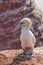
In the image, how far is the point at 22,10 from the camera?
15.5 m

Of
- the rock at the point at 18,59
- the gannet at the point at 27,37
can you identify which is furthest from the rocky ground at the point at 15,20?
the gannet at the point at 27,37

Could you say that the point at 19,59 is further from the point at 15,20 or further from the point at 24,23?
the point at 15,20

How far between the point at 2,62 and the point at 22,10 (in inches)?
404

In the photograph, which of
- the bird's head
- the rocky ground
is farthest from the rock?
the rocky ground

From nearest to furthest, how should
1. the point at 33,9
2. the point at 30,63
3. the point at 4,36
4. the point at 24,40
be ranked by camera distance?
the point at 30,63, the point at 24,40, the point at 4,36, the point at 33,9

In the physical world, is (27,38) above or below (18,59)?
above

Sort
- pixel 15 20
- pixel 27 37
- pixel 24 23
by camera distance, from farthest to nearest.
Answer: pixel 15 20
pixel 24 23
pixel 27 37

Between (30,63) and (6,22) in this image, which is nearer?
(30,63)

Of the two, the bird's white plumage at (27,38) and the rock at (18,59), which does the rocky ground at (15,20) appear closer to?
the rock at (18,59)

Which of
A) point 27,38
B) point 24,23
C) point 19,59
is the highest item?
point 24,23

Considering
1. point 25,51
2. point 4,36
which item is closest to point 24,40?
point 25,51

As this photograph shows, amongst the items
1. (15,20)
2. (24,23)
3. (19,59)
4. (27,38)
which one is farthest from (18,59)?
(15,20)

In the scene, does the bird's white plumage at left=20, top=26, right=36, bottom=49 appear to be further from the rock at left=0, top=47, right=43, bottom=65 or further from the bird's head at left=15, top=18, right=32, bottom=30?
the rock at left=0, top=47, right=43, bottom=65

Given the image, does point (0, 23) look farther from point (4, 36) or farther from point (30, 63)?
point (30, 63)
